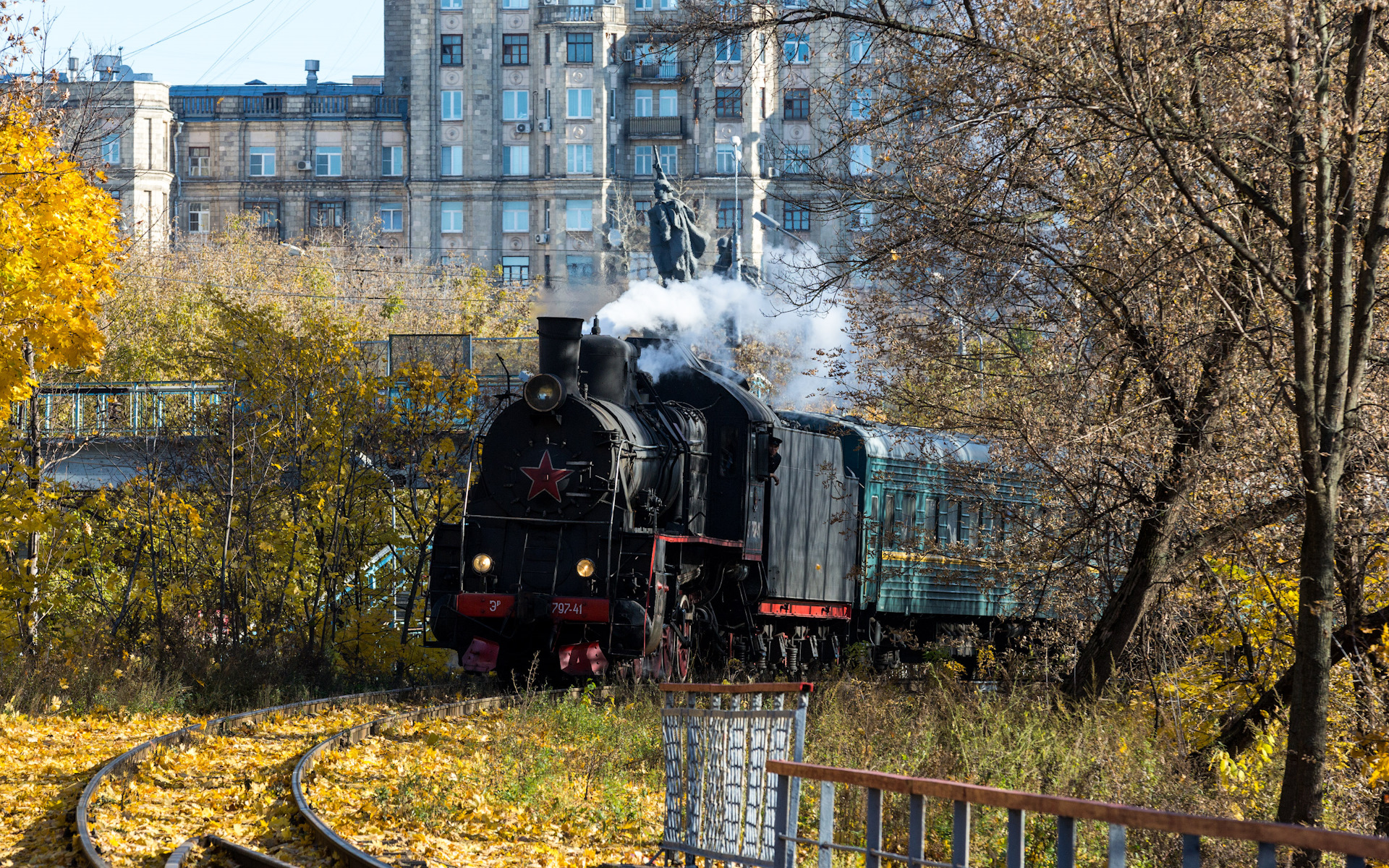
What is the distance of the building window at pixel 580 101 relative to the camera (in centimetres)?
7081

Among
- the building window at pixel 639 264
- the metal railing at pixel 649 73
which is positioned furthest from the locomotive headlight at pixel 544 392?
the metal railing at pixel 649 73

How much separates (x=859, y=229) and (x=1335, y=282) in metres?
5.71

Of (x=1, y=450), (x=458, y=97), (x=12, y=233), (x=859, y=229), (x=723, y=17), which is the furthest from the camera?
(x=458, y=97)

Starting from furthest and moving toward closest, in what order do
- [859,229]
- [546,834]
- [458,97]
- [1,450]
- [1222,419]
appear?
[458,97] < [1,450] < [859,229] < [1222,419] < [546,834]

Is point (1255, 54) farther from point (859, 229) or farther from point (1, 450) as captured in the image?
point (1, 450)

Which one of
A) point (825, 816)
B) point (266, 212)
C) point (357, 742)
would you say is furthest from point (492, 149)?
point (825, 816)

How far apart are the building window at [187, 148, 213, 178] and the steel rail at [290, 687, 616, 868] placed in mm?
63170

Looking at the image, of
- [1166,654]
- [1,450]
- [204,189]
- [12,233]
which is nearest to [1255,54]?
[1166,654]

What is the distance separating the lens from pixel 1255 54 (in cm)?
952

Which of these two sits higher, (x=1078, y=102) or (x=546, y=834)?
(x=1078, y=102)

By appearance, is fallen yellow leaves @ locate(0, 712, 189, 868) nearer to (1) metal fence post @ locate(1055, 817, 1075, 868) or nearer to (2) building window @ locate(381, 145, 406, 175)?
(1) metal fence post @ locate(1055, 817, 1075, 868)

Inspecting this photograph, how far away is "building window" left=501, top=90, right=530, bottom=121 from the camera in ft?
233

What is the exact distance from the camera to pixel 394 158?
72062mm

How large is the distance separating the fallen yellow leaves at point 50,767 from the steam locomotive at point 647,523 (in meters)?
3.46
